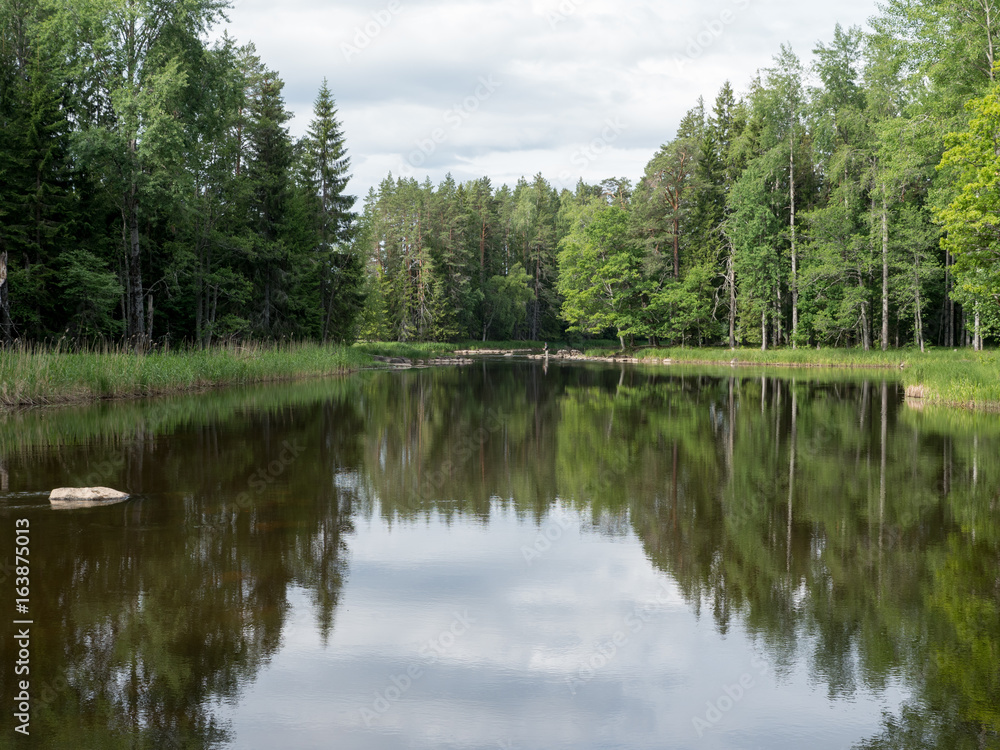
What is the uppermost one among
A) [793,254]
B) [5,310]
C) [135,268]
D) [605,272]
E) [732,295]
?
[605,272]

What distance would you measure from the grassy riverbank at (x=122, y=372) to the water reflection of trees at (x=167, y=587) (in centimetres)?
828

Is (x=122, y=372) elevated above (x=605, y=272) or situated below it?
below

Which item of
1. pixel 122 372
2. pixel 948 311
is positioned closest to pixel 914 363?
pixel 948 311

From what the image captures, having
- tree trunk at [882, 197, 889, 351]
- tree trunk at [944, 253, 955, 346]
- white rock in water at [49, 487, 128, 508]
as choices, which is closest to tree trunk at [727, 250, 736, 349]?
tree trunk at [882, 197, 889, 351]

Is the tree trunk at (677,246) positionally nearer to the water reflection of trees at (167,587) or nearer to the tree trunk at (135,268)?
the tree trunk at (135,268)

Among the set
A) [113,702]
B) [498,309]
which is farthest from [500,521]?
[498,309]

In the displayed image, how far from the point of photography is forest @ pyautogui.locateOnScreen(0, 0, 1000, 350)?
95.4 feet

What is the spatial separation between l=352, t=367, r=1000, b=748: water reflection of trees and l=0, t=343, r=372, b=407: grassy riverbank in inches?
313

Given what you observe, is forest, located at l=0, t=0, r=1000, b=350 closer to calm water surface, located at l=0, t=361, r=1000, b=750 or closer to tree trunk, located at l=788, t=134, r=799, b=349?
tree trunk, located at l=788, t=134, r=799, b=349

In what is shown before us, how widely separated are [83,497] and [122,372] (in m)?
14.7

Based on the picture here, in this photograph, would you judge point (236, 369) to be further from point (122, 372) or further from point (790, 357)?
point (790, 357)

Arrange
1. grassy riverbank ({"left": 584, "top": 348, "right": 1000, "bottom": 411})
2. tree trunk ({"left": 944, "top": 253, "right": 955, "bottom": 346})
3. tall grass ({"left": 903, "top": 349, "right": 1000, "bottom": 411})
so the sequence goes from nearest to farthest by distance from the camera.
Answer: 1. tall grass ({"left": 903, "top": 349, "right": 1000, "bottom": 411})
2. grassy riverbank ({"left": 584, "top": 348, "right": 1000, "bottom": 411})
3. tree trunk ({"left": 944, "top": 253, "right": 955, "bottom": 346})

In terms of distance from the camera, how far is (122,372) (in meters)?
23.0

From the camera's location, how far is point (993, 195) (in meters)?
22.2
